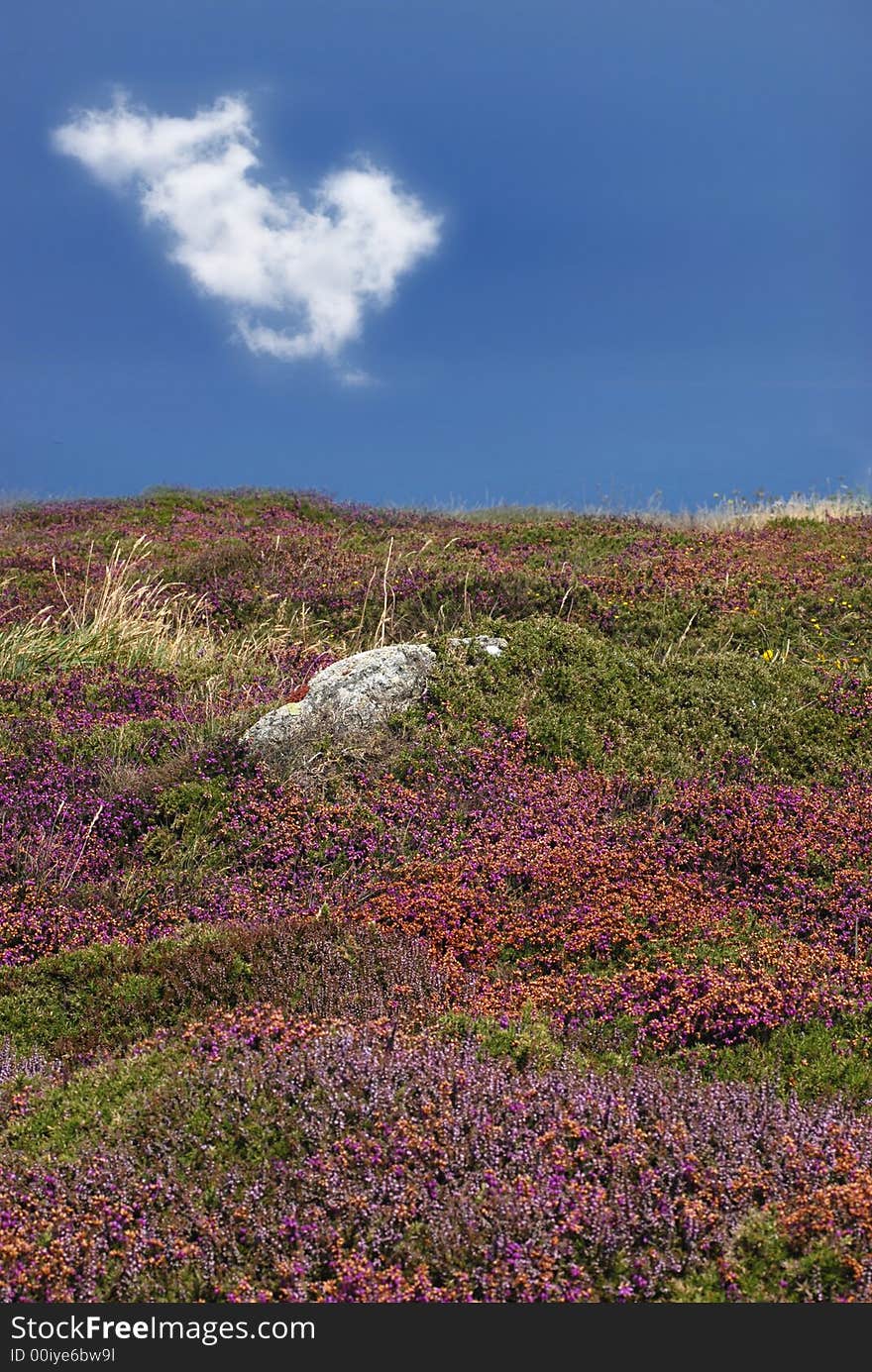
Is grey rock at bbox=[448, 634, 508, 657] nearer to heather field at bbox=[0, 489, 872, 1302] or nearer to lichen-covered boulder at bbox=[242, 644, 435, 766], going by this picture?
heather field at bbox=[0, 489, 872, 1302]

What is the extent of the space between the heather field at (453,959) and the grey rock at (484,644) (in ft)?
0.87

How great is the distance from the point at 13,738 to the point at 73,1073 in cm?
611

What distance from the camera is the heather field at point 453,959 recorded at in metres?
4.30

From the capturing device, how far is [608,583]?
17.2m

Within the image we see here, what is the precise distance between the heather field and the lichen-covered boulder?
0.80 ft

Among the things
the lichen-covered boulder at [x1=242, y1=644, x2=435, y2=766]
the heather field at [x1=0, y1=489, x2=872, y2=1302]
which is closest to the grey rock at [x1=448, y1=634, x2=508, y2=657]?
the heather field at [x1=0, y1=489, x2=872, y2=1302]

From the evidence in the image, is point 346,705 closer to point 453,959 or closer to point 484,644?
point 484,644

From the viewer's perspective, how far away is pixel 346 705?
10.6 metres

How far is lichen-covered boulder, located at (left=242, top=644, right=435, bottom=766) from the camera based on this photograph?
10.3m

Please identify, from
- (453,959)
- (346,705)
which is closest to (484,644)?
(346,705)

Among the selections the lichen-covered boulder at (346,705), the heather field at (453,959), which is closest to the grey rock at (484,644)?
the heather field at (453,959)

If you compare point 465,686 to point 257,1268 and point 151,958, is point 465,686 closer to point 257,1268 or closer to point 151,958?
point 151,958

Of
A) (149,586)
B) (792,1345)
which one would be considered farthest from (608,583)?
(792,1345)

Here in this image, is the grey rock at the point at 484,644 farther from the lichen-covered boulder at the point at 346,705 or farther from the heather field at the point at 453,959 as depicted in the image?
the lichen-covered boulder at the point at 346,705
